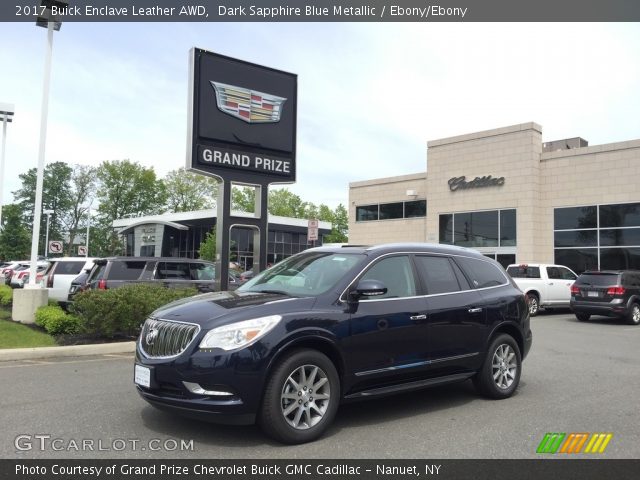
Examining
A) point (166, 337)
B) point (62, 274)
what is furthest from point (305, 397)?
point (62, 274)

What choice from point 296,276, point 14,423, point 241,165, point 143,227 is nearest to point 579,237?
point 241,165

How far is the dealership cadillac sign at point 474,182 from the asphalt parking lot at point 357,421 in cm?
2162

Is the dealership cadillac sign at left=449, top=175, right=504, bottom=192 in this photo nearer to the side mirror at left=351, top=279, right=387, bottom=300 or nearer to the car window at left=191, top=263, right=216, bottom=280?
the car window at left=191, top=263, right=216, bottom=280

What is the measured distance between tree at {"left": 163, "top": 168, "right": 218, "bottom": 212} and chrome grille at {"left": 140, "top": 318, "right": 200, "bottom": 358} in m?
75.0

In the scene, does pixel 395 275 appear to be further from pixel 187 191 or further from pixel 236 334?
pixel 187 191

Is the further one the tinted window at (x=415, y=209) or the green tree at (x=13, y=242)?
the green tree at (x=13, y=242)

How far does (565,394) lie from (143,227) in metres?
53.5

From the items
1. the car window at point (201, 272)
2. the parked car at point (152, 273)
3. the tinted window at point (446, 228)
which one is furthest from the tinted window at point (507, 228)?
the car window at point (201, 272)

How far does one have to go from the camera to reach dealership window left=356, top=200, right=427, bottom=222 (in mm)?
33469

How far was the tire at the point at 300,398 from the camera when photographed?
4.53m

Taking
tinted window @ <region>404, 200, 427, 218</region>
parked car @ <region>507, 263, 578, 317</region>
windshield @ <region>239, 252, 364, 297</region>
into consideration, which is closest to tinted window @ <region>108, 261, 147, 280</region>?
windshield @ <region>239, 252, 364, 297</region>

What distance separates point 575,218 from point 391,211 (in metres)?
11.5

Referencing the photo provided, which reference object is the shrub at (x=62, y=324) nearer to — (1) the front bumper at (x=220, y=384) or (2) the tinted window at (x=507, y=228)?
(1) the front bumper at (x=220, y=384)

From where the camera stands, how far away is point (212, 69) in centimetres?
1242
